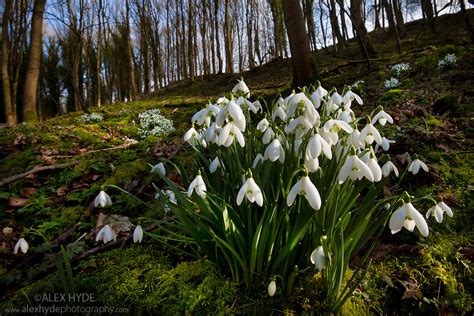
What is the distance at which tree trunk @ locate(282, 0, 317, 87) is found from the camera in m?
5.36

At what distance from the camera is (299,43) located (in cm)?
538

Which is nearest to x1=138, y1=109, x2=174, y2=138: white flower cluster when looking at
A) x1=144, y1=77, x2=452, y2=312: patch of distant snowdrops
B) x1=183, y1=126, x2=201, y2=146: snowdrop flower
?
x1=183, y1=126, x2=201, y2=146: snowdrop flower

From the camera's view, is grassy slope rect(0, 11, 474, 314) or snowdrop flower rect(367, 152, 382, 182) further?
grassy slope rect(0, 11, 474, 314)

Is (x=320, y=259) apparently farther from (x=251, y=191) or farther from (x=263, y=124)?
(x=263, y=124)

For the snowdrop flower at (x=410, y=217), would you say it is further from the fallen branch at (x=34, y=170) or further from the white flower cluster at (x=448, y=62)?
the white flower cluster at (x=448, y=62)

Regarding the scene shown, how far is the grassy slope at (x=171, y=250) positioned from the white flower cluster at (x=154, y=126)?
0.79 ft

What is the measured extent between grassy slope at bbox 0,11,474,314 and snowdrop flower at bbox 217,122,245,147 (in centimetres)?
62

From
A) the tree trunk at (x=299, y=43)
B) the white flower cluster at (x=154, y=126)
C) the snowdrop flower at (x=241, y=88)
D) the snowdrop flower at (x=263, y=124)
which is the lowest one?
the snowdrop flower at (x=263, y=124)

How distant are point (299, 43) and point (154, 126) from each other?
110 inches

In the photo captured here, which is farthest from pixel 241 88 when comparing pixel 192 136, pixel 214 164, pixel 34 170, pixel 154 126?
pixel 154 126

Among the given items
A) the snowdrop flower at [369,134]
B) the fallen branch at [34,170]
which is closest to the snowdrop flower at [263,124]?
the snowdrop flower at [369,134]

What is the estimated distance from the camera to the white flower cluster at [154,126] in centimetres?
478

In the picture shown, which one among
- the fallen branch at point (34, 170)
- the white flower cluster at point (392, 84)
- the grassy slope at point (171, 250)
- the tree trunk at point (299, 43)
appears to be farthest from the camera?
the tree trunk at point (299, 43)

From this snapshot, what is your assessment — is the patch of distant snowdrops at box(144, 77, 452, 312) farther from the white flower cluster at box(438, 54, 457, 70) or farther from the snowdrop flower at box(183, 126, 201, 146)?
the white flower cluster at box(438, 54, 457, 70)
